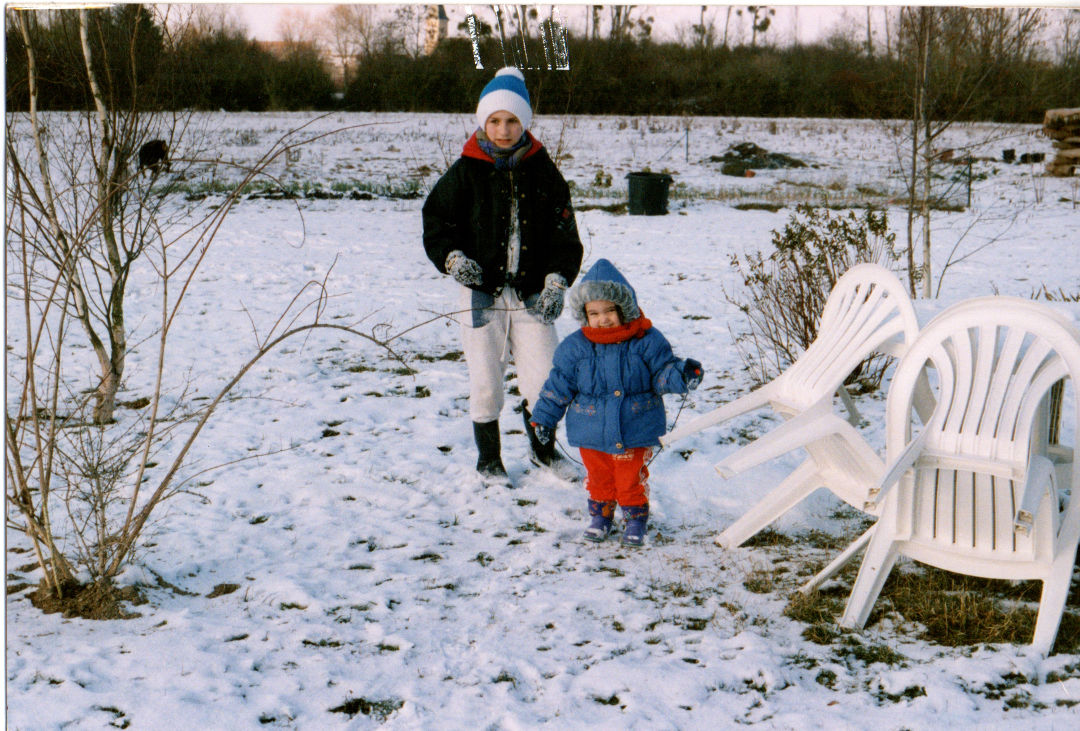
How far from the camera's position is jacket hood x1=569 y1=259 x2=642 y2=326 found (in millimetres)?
Answer: 2908

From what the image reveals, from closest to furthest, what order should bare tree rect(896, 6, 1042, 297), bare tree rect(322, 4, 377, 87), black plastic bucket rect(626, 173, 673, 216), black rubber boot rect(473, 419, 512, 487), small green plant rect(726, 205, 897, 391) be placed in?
bare tree rect(322, 4, 377, 87) < black rubber boot rect(473, 419, 512, 487) < bare tree rect(896, 6, 1042, 297) < small green plant rect(726, 205, 897, 391) < black plastic bucket rect(626, 173, 673, 216)

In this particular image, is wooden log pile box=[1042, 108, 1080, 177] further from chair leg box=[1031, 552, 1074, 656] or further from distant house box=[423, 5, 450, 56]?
chair leg box=[1031, 552, 1074, 656]

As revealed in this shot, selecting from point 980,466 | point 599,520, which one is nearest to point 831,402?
point 980,466

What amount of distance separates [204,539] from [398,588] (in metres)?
0.83

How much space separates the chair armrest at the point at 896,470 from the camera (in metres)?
2.17

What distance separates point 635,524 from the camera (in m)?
3.11

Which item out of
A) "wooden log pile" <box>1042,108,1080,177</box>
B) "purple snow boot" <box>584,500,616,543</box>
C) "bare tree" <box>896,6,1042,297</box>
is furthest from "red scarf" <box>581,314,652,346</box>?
"wooden log pile" <box>1042,108,1080,177</box>

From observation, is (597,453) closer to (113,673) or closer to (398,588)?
(398,588)

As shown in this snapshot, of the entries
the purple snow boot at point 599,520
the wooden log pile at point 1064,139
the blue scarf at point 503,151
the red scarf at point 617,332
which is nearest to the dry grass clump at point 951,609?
the purple snow boot at point 599,520

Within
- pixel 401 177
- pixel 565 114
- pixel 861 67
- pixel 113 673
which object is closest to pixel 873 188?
pixel 401 177

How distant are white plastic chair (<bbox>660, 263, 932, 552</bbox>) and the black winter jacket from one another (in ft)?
3.28

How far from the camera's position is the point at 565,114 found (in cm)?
490

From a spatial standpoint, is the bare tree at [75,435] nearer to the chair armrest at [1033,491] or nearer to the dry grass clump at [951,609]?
the dry grass clump at [951,609]

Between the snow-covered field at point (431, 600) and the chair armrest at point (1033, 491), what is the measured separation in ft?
1.43
